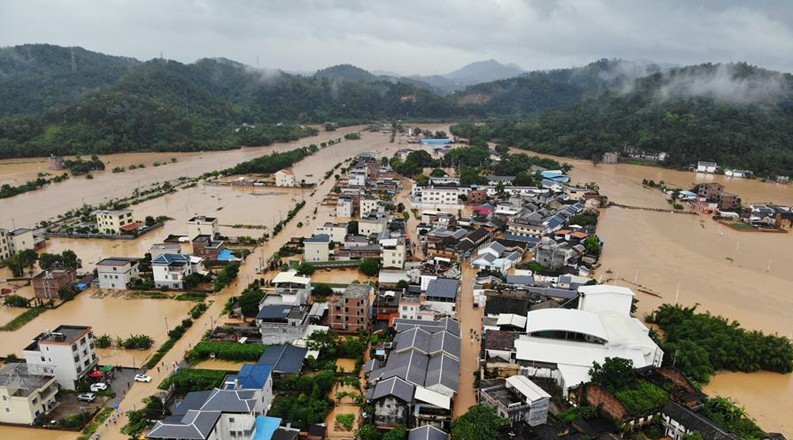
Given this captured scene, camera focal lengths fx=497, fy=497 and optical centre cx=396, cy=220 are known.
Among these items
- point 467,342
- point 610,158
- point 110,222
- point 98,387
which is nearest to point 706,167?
point 610,158

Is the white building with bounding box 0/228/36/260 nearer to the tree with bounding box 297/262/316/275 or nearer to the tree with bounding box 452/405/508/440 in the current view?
the tree with bounding box 297/262/316/275

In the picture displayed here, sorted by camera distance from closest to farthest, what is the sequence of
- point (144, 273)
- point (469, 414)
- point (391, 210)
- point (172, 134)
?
1. point (469, 414)
2. point (144, 273)
3. point (391, 210)
4. point (172, 134)

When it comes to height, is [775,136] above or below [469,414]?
above

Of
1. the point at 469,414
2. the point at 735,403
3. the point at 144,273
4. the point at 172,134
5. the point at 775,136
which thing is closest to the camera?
the point at 469,414

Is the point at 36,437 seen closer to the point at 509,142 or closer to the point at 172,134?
the point at 172,134

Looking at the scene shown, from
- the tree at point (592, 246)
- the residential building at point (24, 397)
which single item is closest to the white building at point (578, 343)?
the tree at point (592, 246)

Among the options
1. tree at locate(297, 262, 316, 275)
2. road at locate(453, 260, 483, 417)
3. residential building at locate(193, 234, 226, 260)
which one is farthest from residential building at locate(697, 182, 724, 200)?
residential building at locate(193, 234, 226, 260)

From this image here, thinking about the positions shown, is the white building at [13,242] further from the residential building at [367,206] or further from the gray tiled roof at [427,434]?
the gray tiled roof at [427,434]

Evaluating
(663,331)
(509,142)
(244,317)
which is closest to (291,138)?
(509,142)
